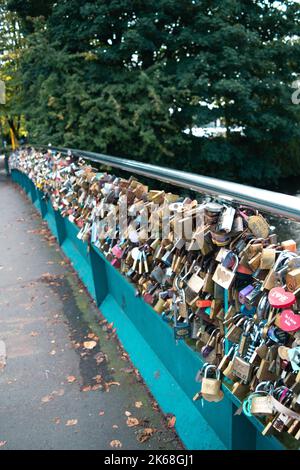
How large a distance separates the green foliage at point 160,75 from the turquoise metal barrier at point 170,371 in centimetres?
1062

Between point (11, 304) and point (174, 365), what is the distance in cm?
268

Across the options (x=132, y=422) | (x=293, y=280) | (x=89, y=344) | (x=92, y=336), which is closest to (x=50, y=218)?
(x=92, y=336)

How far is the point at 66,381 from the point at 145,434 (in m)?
0.89

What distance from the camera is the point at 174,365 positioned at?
2.90 meters

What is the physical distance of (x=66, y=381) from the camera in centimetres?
335

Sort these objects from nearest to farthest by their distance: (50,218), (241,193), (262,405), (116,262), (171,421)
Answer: (262,405) < (241,193) < (171,421) < (116,262) < (50,218)

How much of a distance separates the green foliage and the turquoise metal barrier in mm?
10620

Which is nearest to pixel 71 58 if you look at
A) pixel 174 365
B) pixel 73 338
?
pixel 73 338

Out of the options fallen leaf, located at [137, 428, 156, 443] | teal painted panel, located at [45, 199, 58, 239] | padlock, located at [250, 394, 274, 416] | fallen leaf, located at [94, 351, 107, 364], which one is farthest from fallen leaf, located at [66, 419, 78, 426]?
teal painted panel, located at [45, 199, 58, 239]

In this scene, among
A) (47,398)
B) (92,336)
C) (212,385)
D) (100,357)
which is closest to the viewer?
(212,385)

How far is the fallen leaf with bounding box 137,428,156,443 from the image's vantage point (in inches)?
105

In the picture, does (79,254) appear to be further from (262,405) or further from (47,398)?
(262,405)

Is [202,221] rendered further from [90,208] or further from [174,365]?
[90,208]

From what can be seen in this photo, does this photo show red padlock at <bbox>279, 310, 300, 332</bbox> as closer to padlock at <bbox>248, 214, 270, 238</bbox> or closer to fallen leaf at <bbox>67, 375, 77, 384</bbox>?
padlock at <bbox>248, 214, 270, 238</bbox>
